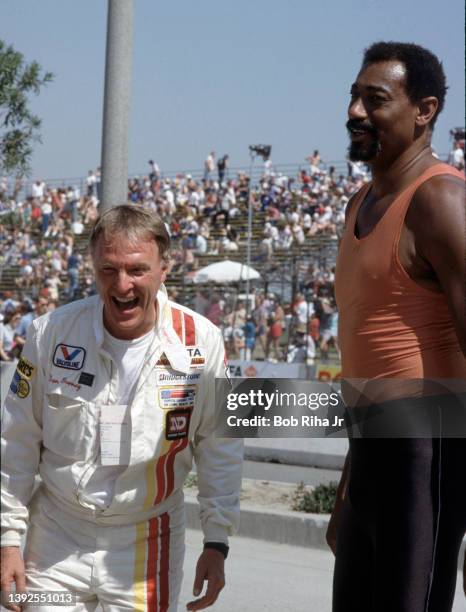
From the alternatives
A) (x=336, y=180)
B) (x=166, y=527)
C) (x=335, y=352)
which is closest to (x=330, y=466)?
(x=335, y=352)

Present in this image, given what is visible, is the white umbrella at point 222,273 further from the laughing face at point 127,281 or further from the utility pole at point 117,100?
the laughing face at point 127,281

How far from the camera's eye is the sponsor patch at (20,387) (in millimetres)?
3260

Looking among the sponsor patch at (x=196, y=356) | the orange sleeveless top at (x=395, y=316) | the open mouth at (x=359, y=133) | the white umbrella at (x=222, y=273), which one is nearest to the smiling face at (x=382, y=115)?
the open mouth at (x=359, y=133)

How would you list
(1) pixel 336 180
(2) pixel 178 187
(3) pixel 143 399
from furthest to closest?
(2) pixel 178 187 → (1) pixel 336 180 → (3) pixel 143 399

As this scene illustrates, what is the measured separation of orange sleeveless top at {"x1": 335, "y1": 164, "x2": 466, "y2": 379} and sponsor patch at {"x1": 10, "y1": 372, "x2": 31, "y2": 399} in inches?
39.5

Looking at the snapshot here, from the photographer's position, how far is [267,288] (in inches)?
925

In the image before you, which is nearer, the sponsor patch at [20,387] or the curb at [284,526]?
the sponsor patch at [20,387]

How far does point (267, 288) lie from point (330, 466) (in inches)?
437

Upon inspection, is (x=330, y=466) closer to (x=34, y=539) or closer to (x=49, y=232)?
(x=34, y=539)

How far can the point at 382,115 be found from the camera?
9.85ft

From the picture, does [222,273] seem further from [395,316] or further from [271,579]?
[395,316]

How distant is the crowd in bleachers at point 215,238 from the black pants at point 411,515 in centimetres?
1005

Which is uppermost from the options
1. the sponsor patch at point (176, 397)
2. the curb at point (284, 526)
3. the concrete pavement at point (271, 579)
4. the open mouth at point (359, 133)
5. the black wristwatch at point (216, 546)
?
the open mouth at point (359, 133)

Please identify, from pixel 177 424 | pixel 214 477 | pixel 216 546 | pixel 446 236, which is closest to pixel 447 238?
pixel 446 236
